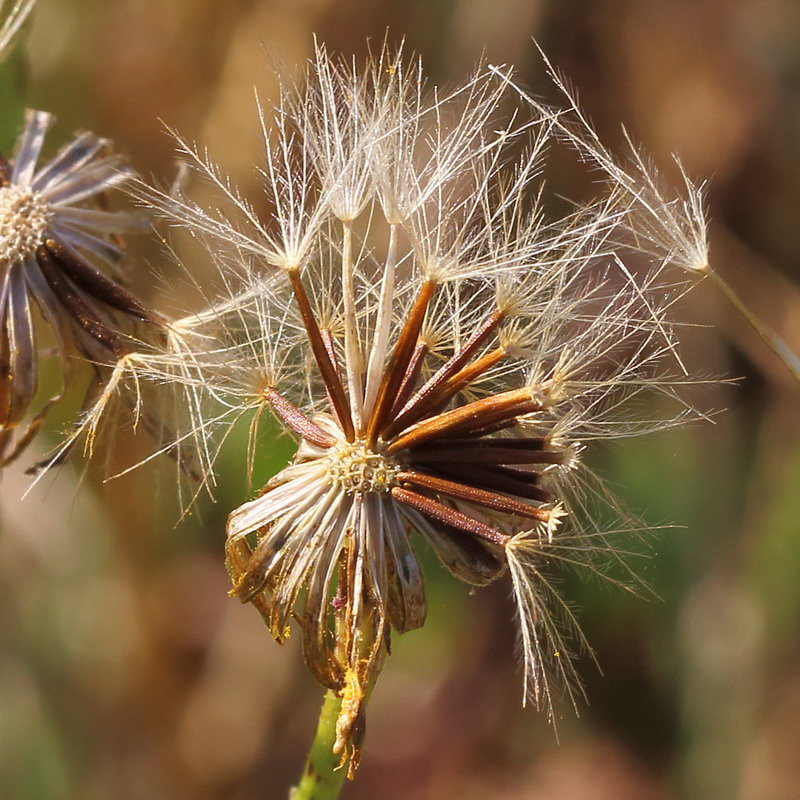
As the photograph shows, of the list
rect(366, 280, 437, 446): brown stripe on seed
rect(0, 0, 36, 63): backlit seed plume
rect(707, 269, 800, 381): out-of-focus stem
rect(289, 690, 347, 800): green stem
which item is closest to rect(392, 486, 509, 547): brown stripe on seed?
rect(366, 280, 437, 446): brown stripe on seed

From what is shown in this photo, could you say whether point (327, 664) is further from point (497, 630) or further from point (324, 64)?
point (497, 630)

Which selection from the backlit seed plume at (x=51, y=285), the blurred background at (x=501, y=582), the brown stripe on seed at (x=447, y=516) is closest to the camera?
the brown stripe on seed at (x=447, y=516)

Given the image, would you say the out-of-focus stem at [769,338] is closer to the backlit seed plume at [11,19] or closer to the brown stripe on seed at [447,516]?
the brown stripe on seed at [447,516]

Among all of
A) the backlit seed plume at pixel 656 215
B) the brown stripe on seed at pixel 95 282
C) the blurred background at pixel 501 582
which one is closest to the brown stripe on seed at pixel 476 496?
the backlit seed plume at pixel 656 215

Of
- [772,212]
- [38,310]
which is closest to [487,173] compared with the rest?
[38,310]

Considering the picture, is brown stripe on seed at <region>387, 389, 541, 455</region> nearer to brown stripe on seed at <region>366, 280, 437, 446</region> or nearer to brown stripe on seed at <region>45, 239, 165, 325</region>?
brown stripe on seed at <region>366, 280, 437, 446</region>

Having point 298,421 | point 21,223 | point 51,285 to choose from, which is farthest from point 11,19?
point 298,421
